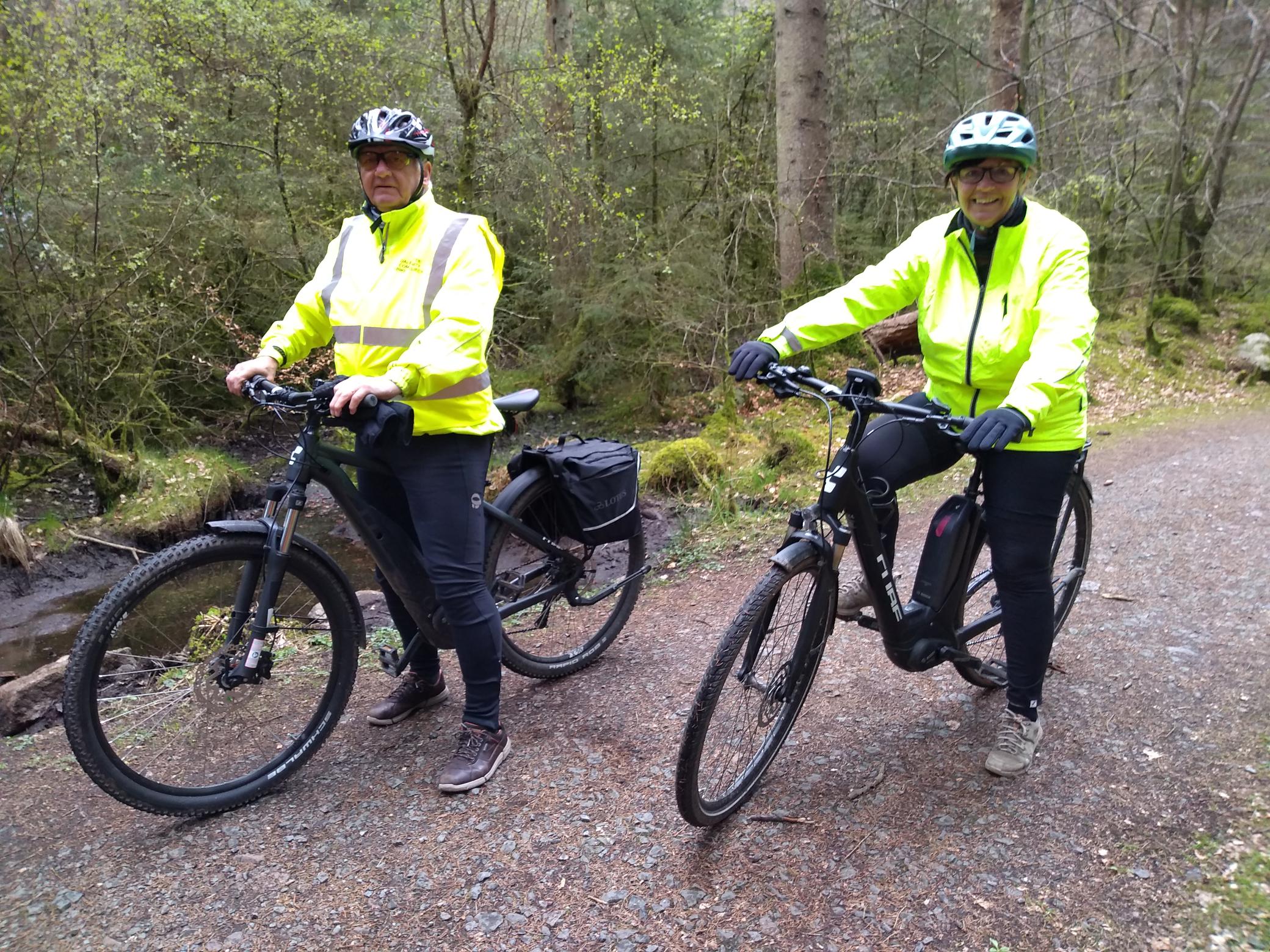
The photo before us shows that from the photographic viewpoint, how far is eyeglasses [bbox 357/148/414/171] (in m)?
2.60

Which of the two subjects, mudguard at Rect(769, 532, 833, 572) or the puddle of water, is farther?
the puddle of water

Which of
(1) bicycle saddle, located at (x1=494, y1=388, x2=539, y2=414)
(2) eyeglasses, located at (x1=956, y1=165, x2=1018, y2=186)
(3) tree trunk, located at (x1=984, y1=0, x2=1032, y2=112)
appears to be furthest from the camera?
(3) tree trunk, located at (x1=984, y1=0, x2=1032, y2=112)

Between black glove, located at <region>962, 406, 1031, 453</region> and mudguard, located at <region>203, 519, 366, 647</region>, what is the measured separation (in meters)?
2.02

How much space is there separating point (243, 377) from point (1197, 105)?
13969 mm

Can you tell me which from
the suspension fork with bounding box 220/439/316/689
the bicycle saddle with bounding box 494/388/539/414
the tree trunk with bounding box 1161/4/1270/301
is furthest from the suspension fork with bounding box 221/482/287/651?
the tree trunk with bounding box 1161/4/1270/301

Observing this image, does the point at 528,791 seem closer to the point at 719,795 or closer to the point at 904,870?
the point at 719,795

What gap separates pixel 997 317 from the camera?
243 centimetres

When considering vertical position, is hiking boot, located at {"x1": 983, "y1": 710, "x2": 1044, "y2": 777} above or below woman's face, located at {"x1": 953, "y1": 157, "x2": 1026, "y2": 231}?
below

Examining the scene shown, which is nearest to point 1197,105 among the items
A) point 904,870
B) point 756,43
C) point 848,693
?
point 756,43

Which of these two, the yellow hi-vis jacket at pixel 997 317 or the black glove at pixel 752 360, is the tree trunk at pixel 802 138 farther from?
the black glove at pixel 752 360

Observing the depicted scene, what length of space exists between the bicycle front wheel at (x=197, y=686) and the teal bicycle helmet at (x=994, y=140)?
245 cm

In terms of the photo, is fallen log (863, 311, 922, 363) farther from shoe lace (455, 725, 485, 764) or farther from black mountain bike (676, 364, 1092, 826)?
shoe lace (455, 725, 485, 764)

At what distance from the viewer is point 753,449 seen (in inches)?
286

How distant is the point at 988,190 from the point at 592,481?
1.83 metres
